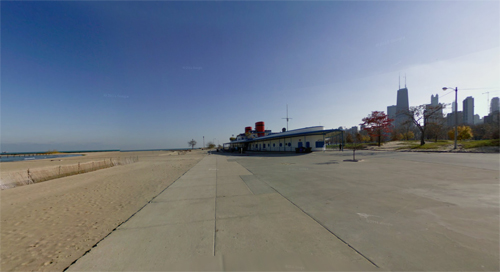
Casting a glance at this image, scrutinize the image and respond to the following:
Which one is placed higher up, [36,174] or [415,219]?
[415,219]

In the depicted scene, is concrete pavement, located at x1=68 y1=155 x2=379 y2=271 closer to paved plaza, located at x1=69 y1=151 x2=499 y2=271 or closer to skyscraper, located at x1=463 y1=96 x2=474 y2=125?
paved plaza, located at x1=69 y1=151 x2=499 y2=271

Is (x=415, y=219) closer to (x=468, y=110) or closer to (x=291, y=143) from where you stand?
(x=291, y=143)

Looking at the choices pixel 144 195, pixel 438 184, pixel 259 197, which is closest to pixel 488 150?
pixel 438 184

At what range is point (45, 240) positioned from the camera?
4070 mm

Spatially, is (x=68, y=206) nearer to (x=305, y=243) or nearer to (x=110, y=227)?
(x=110, y=227)

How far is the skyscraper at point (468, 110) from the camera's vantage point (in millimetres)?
94875

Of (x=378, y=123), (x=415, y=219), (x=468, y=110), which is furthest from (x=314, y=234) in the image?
(x=468, y=110)

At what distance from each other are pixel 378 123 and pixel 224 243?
4472 cm

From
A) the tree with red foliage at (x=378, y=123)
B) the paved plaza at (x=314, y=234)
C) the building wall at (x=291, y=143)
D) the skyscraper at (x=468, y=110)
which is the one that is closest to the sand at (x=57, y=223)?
the paved plaza at (x=314, y=234)

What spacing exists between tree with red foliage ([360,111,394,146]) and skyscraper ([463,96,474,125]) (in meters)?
109

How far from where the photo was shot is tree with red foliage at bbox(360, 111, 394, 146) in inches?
1422

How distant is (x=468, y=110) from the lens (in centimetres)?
10344

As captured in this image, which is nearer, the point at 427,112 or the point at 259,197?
the point at 259,197

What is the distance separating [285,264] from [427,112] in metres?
48.0
